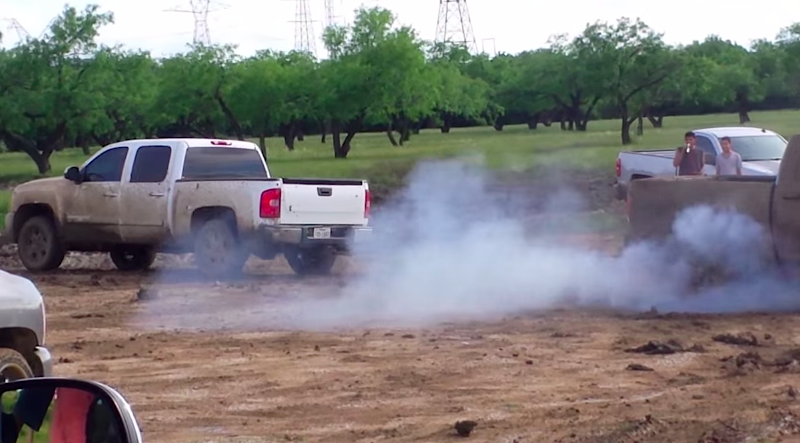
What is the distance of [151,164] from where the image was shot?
1778 centimetres

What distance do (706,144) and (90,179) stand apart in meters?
10.3

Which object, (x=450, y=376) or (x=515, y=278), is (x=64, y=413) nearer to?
(x=450, y=376)

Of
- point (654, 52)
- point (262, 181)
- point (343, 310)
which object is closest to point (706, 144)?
point (262, 181)

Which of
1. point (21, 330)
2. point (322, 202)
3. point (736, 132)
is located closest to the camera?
point (21, 330)

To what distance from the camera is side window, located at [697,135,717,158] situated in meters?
21.2

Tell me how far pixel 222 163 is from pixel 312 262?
74.4 inches

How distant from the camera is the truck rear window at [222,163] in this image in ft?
57.8

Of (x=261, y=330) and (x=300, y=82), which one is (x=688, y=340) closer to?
(x=261, y=330)

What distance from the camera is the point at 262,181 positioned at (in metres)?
16.8

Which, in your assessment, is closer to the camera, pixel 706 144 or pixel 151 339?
pixel 151 339

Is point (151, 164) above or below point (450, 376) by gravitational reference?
above

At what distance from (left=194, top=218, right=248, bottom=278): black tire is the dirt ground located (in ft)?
8.87

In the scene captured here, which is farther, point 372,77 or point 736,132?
point 372,77

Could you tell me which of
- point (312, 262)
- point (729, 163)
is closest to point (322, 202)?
point (312, 262)
